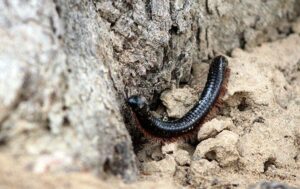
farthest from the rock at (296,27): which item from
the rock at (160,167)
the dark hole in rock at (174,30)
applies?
the rock at (160,167)

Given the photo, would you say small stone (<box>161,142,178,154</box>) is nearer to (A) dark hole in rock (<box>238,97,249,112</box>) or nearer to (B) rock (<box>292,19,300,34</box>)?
(A) dark hole in rock (<box>238,97,249,112</box>)

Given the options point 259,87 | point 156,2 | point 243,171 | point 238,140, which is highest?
point 156,2

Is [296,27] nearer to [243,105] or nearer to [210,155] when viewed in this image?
[243,105]

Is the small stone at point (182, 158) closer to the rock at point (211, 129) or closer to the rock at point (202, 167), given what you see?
the rock at point (202, 167)

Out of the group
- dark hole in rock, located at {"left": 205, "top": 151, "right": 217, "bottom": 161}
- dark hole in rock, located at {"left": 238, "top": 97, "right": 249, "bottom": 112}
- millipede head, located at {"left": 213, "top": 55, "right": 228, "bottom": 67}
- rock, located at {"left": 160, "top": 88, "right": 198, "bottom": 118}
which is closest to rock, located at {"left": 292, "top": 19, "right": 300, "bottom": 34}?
millipede head, located at {"left": 213, "top": 55, "right": 228, "bottom": 67}

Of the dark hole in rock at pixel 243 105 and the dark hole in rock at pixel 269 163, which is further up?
the dark hole in rock at pixel 243 105

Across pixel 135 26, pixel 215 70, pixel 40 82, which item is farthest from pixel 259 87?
pixel 40 82

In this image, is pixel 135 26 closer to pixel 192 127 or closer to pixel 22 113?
pixel 192 127

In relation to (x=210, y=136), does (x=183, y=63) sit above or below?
above
